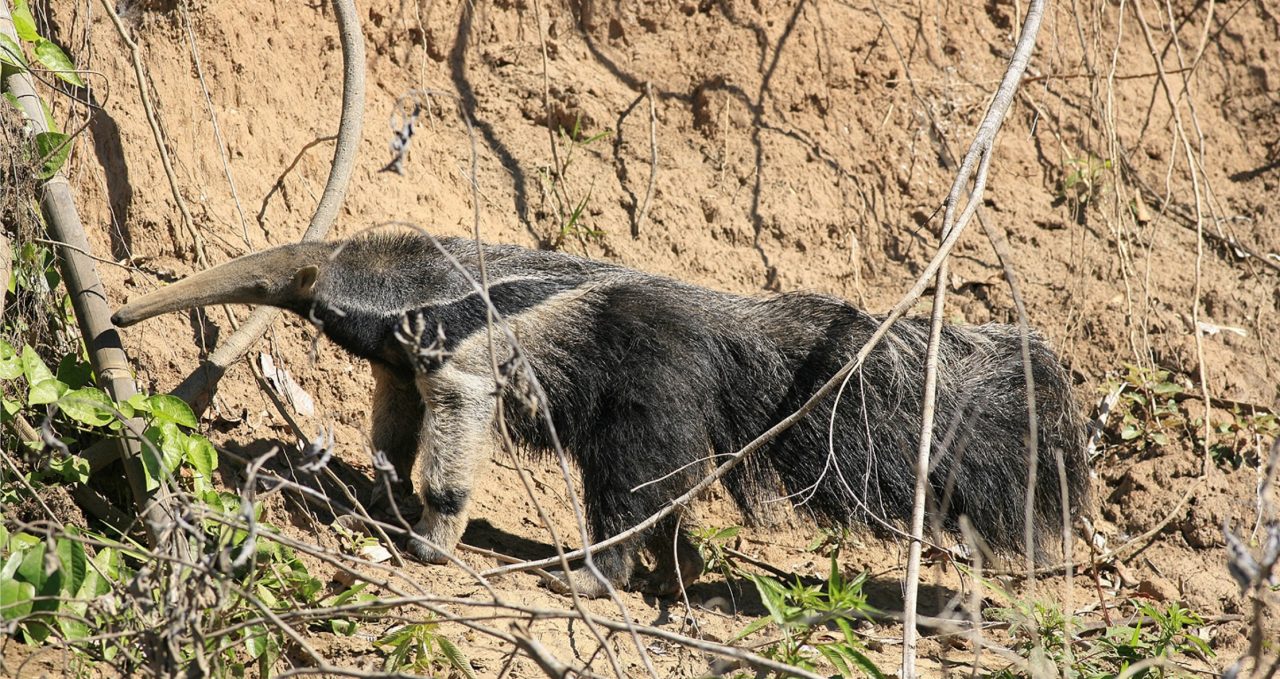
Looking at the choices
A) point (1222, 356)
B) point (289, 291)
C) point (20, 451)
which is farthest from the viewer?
point (1222, 356)

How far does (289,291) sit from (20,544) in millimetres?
1827

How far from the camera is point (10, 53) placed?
4828 mm

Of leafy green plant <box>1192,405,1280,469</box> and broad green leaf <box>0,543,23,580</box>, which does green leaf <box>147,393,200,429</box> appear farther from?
leafy green plant <box>1192,405,1280,469</box>

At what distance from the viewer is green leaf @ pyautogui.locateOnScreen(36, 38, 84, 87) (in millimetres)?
4914

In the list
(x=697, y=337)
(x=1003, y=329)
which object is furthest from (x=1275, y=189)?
(x=697, y=337)

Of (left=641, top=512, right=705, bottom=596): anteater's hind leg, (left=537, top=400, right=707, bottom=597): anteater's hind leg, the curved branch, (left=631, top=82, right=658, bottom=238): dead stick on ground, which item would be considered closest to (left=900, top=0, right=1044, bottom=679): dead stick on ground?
(left=537, top=400, right=707, bottom=597): anteater's hind leg

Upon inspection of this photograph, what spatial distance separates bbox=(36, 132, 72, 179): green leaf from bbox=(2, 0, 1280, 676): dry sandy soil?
1155mm

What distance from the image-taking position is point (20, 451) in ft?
16.3

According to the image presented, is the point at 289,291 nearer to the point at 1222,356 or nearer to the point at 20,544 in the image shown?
the point at 20,544

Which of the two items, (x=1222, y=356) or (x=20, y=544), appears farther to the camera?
(x=1222, y=356)

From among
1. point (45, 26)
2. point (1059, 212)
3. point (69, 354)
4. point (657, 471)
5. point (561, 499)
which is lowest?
point (561, 499)

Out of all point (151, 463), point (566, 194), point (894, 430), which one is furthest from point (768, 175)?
point (151, 463)

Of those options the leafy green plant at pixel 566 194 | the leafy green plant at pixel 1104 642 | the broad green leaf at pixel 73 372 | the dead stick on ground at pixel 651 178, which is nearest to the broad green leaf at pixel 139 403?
the broad green leaf at pixel 73 372

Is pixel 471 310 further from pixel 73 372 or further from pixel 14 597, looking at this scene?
pixel 14 597
